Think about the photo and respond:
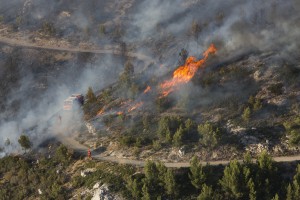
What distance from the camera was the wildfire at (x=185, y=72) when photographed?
5593cm

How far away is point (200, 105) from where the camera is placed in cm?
4938

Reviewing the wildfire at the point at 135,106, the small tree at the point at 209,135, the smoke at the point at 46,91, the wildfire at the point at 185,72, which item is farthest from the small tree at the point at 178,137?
the smoke at the point at 46,91

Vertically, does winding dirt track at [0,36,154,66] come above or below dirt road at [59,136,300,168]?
above

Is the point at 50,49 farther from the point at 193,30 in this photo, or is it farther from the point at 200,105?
the point at 200,105

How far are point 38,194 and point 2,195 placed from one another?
15.0 feet

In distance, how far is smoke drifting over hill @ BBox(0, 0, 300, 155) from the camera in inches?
2402

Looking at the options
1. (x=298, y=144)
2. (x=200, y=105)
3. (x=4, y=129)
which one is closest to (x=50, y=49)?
(x=4, y=129)

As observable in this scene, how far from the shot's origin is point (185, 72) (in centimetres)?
5791

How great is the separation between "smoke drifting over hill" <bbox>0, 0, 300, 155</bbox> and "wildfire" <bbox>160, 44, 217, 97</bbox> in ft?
8.79

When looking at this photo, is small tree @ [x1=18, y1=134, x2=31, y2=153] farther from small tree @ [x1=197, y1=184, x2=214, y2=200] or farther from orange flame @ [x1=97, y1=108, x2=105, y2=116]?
small tree @ [x1=197, y1=184, x2=214, y2=200]

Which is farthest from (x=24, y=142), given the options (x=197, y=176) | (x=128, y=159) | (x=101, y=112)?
(x=197, y=176)

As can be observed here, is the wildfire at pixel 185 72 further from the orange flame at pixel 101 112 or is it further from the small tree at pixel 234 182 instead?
the small tree at pixel 234 182

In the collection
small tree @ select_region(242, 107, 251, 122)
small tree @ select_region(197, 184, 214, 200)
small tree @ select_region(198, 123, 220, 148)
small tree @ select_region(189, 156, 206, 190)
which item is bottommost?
small tree @ select_region(197, 184, 214, 200)

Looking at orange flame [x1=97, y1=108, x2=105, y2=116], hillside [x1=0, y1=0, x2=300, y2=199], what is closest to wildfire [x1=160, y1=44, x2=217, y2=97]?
hillside [x1=0, y1=0, x2=300, y2=199]
